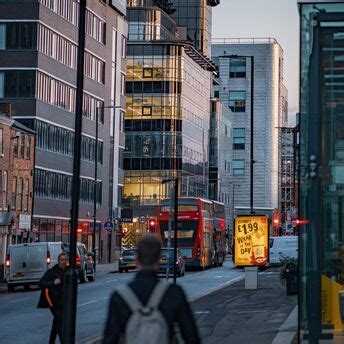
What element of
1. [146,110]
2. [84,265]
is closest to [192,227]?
[84,265]

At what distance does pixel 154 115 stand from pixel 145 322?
109m

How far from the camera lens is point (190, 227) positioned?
200ft

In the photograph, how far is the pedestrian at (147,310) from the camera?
24.4ft

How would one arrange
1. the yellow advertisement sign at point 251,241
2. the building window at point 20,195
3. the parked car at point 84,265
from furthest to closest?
the building window at point 20,195, the parked car at point 84,265, the yellow advertisement sign at point 251,241

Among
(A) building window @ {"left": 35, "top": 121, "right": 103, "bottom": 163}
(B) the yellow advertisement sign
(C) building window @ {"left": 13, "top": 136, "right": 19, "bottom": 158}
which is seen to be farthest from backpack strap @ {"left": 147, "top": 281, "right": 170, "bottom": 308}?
(A) building window @ {"left": 35, "top": 121, "right": 103, "bottom": 163}

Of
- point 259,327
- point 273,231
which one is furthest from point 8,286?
point 273,231

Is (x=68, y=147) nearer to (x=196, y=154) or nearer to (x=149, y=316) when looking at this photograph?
(x=196, y=154)

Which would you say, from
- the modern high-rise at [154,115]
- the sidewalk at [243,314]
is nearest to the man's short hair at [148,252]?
the sidewalk at [243,314]

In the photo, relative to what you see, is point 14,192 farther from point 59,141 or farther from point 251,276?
point 251,276

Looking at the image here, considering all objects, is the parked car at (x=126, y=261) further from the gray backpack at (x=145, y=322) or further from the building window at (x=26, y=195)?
the gray backpack at (x=145, y=322)

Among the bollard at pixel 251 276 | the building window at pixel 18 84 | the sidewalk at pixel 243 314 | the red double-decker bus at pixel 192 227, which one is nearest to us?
the sidewalk at pixel 243 314

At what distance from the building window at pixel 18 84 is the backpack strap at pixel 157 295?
66904mm

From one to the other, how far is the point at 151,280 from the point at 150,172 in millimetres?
107848

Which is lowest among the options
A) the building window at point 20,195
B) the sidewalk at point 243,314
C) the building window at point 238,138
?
the sidewalk at point 243,314
